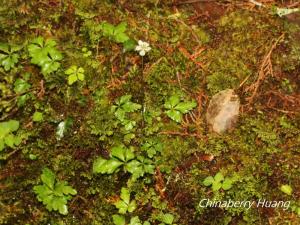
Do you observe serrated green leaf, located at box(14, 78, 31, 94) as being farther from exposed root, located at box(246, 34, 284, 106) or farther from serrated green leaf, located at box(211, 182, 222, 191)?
exposed root, located at box(246, 34, 284, 106)

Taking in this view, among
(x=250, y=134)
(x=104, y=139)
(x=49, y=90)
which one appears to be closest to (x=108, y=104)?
(x=104, y=139)

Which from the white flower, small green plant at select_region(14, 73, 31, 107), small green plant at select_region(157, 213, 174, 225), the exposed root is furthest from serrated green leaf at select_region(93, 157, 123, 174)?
the exposed root

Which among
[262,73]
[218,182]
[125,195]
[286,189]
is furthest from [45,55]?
[286,189]

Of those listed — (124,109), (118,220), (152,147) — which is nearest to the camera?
(118,220)

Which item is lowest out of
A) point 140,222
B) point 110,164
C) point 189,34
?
point 140,222

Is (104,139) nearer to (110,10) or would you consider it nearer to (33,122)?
(33,122)

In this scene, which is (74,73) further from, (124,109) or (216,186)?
(216,186)

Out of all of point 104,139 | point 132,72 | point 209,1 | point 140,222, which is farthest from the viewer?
point 209,1
